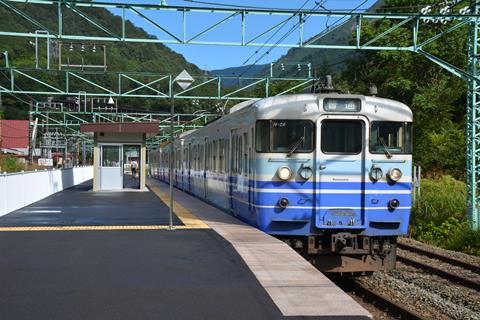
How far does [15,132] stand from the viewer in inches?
3073

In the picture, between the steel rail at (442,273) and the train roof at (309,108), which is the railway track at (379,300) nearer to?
the steel rail at (442,273)

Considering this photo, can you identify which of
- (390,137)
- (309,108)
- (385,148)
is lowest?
(385,148)

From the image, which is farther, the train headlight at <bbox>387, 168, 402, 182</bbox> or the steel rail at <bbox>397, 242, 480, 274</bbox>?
the steel rail at <bbox>397, 242, 480, 274</bbox>

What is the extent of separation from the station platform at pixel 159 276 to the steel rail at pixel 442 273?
337cm

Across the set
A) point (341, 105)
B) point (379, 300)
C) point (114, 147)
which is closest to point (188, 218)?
point (341, 105)

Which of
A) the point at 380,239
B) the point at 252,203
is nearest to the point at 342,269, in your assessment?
the point at 380,239

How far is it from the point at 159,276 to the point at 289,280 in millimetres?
1503

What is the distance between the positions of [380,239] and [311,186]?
1456 millimetres

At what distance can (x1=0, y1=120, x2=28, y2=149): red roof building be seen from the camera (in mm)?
74463

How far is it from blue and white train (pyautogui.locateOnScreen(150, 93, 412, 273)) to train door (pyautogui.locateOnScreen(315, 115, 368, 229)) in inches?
0.6

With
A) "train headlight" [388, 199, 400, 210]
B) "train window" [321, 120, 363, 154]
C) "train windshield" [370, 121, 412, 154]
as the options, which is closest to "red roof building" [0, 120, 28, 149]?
"train window" [321, 120, 363, 154]

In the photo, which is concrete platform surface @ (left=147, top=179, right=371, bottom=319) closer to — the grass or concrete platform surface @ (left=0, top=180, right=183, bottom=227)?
concrete platform surface @ (left=0, top=180, right=183, bottom=227)

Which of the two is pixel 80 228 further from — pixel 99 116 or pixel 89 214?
pixel 99 116

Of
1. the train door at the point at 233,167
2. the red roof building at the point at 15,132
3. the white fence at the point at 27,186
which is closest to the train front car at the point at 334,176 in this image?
the train door at the point at 233,167
